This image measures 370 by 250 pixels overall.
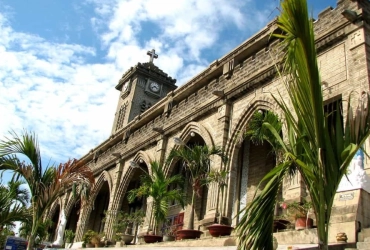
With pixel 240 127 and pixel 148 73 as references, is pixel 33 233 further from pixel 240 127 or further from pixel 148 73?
pixel 148 73

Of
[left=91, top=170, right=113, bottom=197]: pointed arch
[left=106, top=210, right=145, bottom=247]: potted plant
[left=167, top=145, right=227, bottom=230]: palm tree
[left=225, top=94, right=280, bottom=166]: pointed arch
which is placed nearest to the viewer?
[left=167, top=145, right=227, bottom=230]: palm tree

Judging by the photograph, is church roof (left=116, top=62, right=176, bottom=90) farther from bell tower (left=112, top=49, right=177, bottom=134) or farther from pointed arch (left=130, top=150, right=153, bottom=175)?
pointed arch (left=130, top=150, right=153, bottom=175)

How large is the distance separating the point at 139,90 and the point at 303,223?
29538 mm

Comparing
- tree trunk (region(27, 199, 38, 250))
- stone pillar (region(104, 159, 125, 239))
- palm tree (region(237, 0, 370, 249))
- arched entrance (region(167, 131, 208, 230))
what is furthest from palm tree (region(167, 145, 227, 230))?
palm tree (region(237, 0, 370, 249))

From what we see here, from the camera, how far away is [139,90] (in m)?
36.4

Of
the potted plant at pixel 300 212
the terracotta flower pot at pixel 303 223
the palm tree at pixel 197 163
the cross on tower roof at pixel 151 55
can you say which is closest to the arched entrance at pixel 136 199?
the palm tree at pixel 197 163

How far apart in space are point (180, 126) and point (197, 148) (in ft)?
14.2

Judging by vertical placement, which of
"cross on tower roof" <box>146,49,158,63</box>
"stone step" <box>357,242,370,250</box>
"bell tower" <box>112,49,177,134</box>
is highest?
"cross on tower roof" <box>146,49,158,63</box>

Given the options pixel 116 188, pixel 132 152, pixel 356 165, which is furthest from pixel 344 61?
→ pixel 116 188

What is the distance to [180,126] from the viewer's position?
1656 centimetres

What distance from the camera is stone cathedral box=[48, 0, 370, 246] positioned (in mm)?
9453

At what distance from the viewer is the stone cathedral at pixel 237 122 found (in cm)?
945

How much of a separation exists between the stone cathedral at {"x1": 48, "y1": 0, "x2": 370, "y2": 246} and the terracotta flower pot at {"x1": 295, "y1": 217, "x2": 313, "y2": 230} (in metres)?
0.49

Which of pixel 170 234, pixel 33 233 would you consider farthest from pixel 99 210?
pixel 33 233
